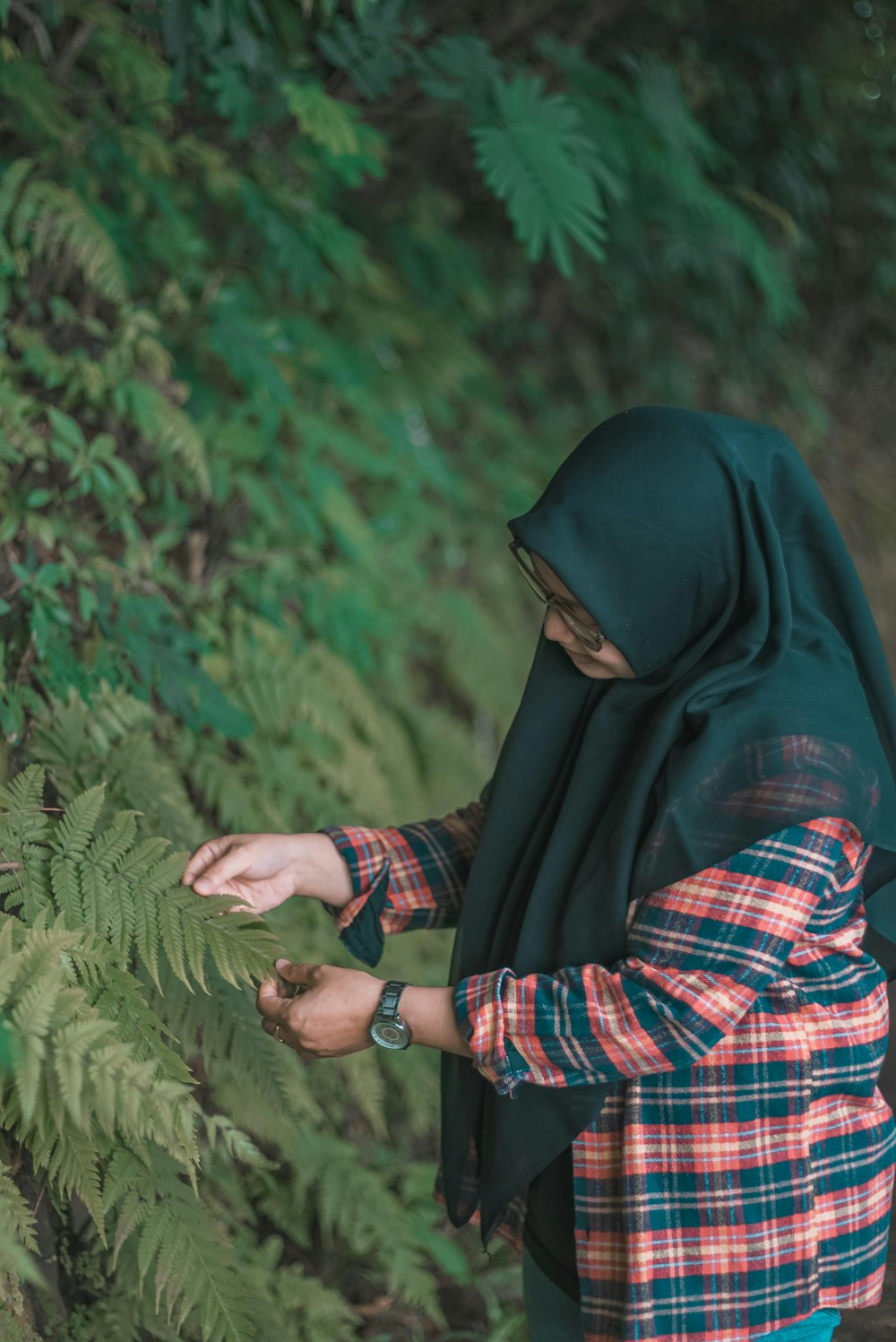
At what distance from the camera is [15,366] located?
99.3 inches

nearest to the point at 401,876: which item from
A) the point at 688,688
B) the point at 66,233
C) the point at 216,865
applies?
the point at 216,865

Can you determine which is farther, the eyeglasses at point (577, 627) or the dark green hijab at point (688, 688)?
the eyeglasses at point (577, 627)

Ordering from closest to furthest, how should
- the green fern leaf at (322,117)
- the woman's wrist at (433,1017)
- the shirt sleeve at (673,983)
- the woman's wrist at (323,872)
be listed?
the shirt sleeve at (673,983)
the woman's wrist at (433,1017)
the woman's wrist at (323,872)
the green fern leaf at (322,117)

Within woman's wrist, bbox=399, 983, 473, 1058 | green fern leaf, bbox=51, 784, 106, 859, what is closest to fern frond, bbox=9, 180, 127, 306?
green fern leaf, bbox=51, 784, 106, 859

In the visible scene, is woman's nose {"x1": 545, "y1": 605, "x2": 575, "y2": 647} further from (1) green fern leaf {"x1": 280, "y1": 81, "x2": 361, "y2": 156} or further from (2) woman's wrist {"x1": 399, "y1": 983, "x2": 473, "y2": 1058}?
(1) green fern leaf {"x1": 280, "y1": 81, "x2": 361, "y2": 156}

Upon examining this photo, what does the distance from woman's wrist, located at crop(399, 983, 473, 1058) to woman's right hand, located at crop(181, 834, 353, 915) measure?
30 cm

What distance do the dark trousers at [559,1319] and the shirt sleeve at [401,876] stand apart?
54 centimetres

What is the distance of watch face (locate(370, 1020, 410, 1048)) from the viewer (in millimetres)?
1468

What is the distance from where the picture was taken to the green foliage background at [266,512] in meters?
1.61

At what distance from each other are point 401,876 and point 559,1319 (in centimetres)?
70

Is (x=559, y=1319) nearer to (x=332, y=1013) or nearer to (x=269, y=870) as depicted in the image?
(x=332, y=1013)

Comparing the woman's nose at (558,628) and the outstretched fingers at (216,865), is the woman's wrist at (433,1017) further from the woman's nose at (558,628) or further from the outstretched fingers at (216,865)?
the woman's nose at (558,628)

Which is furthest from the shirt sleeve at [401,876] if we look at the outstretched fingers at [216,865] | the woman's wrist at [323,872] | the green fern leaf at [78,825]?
the green fern leaf at [78,825]

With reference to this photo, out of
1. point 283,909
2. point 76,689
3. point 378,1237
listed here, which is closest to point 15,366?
point 76,689
